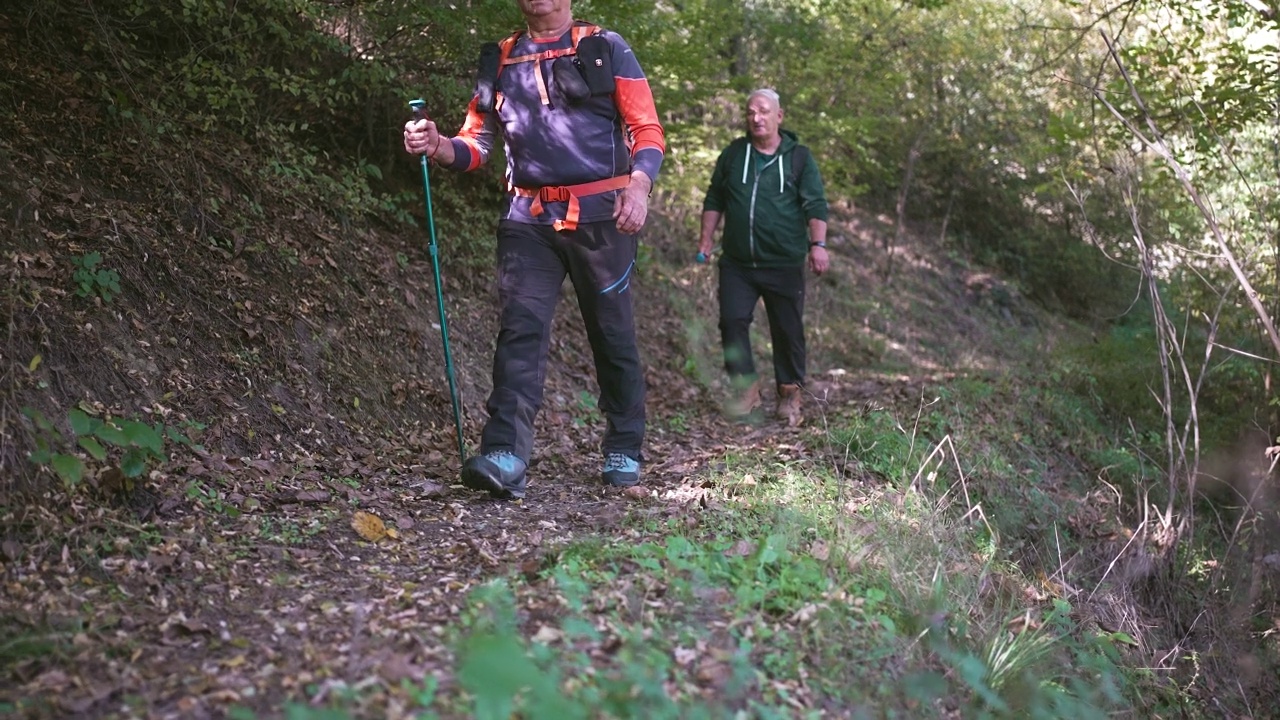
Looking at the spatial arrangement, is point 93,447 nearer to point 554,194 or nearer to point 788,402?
point 554,194

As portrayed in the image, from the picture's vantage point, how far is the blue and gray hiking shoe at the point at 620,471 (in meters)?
5.11

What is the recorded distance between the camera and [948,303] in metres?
14.7

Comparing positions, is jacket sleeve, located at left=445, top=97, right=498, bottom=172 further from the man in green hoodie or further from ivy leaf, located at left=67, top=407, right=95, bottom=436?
the man in green hoodie

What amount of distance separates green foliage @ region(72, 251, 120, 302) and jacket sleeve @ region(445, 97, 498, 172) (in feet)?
5.35

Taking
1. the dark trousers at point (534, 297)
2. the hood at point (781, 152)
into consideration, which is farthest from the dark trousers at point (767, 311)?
the dark trousers at point (534, 297)

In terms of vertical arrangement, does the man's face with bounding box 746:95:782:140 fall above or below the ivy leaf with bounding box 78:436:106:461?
above

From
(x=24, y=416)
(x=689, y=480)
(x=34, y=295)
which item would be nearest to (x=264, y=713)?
(x=24, y=416)

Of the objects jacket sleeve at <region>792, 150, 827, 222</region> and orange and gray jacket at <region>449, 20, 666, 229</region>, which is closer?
orange and gray jacket at <region>449, 20, 666, 229</region>

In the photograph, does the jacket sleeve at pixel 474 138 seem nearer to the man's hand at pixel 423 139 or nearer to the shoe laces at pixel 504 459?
the man's hand at pixel 423 139

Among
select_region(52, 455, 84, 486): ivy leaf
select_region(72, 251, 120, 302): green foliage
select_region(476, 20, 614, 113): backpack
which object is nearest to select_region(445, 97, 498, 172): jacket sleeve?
→ select_region(476, 20, 614, 113): backpack

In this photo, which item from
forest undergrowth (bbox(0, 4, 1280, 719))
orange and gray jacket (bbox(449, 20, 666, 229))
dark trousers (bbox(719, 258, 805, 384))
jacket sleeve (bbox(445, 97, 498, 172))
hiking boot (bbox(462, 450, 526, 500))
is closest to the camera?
forest undergrowth (bbox(0, 4, 1280, 719))

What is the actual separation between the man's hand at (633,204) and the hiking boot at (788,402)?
289 centimetres

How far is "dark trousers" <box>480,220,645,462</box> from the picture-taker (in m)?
4.69

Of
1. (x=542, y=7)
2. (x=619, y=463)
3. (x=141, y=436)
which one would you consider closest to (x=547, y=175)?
(x=542, y=7)
